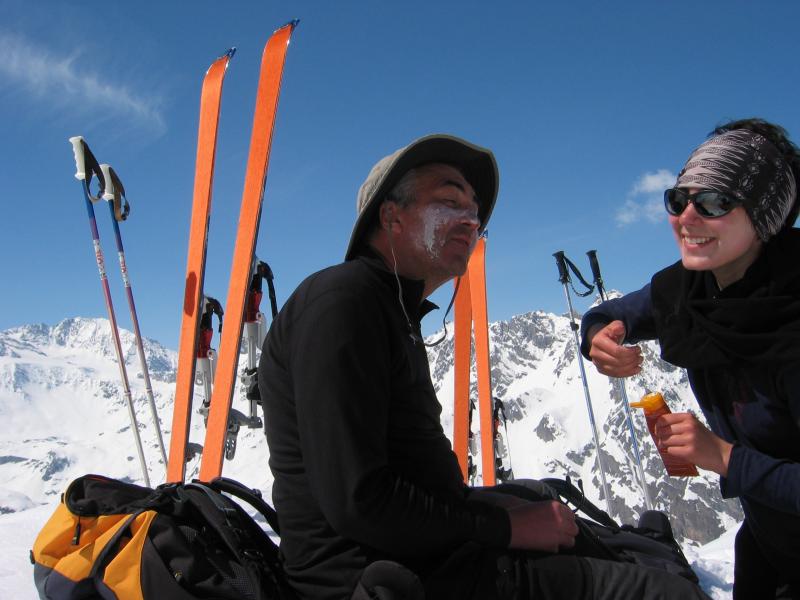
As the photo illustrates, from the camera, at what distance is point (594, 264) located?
332 inches

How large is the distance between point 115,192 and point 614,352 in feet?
20.3

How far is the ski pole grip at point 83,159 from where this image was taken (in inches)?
230

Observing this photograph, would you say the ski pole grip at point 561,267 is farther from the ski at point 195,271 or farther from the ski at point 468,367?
the ski at point 195,271

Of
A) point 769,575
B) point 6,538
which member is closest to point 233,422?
point 6,538

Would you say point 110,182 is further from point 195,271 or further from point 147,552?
point 147,552

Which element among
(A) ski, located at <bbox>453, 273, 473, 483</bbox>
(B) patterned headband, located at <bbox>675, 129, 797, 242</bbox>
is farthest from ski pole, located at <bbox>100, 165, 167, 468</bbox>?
(B) patterned headband, located at <bbox>675, 129, 797, 242</bbox>

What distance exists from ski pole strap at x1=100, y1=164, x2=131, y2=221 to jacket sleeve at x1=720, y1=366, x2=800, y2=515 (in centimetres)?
658

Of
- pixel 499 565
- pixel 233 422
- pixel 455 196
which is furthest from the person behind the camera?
pixel 233 422

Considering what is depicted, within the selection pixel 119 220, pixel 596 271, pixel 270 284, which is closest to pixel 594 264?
pixel 596 271

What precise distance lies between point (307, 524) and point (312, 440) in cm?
31

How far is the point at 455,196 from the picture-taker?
6.95 feet

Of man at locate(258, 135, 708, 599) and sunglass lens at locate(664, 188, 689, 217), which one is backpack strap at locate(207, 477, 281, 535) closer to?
man at locate(258, 135, 708, 599)

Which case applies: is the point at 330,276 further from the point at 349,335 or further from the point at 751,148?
the point at 751,148

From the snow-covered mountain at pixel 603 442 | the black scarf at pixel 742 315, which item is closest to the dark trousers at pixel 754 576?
the black scarf at pixel 742 315
